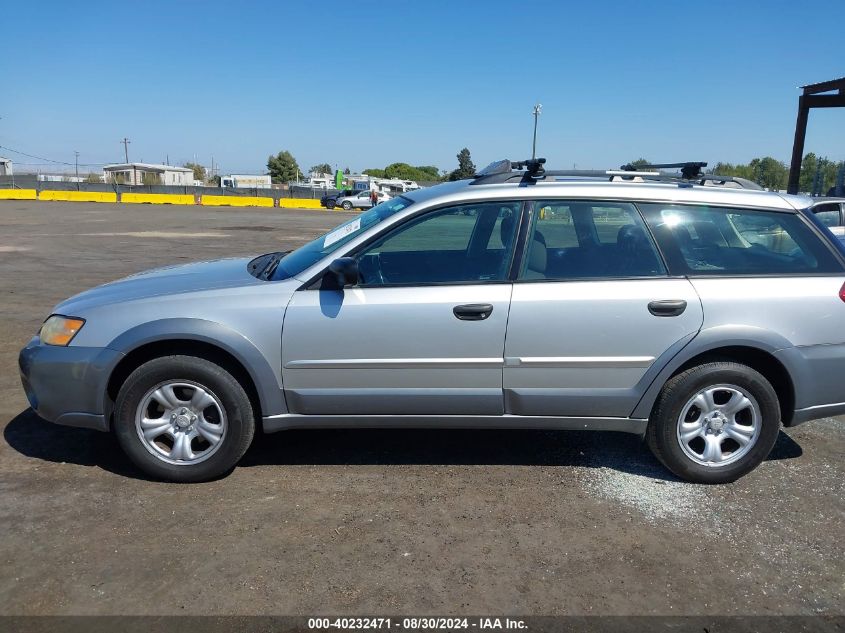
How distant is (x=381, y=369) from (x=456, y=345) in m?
0.44

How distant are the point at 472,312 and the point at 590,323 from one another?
26.1 inches

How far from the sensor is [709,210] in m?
3.94

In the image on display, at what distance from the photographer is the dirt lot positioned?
9.22 ft

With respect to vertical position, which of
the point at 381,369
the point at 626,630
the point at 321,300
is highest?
the point at 321,300

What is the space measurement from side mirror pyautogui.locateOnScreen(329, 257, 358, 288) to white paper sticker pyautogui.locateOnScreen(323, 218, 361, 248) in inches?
17.0

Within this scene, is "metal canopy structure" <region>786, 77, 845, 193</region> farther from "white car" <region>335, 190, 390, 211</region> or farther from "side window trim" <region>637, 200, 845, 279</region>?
"white car" <region>335, 190, 390, 211</region>

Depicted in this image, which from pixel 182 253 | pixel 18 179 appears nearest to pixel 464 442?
pixel 182 253

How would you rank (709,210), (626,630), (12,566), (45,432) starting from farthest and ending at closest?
(45,432) < (709,210) < (12,566) < (626,630)

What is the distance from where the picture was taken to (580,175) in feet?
14.3

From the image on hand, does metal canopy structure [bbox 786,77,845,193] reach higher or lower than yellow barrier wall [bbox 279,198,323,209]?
higher

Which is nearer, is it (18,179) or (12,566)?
(12,566)

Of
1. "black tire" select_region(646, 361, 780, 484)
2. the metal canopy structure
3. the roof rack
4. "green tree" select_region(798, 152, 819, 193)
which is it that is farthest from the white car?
"black tire" select_region(646, 361, 780, 484)

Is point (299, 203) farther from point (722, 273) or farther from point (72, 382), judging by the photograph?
point (722, 273)

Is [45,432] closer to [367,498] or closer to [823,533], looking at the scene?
[367,498]
